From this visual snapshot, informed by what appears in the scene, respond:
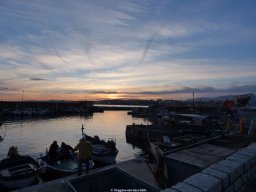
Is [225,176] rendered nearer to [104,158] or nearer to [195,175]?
[195,175]

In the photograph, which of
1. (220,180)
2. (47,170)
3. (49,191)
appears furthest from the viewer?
(47,170)

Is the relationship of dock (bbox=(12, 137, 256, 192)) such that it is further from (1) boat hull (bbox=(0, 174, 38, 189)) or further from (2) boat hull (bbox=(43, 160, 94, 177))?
(2) boat hull (bbox=(43, 160, 94, 177))

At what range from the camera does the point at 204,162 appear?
8758 millimetres

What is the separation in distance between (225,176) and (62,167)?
1962 centimetres

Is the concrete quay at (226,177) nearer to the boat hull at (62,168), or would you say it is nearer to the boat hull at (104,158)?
the boat hull at (62,168)

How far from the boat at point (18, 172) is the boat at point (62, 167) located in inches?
61.3

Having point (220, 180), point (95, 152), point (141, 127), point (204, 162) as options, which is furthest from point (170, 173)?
point (141, 127)

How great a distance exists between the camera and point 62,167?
22125 mm

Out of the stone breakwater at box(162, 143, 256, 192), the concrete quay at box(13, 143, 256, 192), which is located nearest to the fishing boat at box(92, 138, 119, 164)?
the concrete quay at box(13, 143, 256, 192)

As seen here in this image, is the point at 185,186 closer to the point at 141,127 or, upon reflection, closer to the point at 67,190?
the point at 67,190

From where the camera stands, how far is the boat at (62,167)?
21.1m

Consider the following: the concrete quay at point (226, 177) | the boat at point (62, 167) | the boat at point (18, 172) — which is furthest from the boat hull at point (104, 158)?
the concrete quay at point (226, 177)

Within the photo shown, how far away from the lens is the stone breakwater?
4047mm

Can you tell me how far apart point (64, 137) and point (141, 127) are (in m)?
17.0
